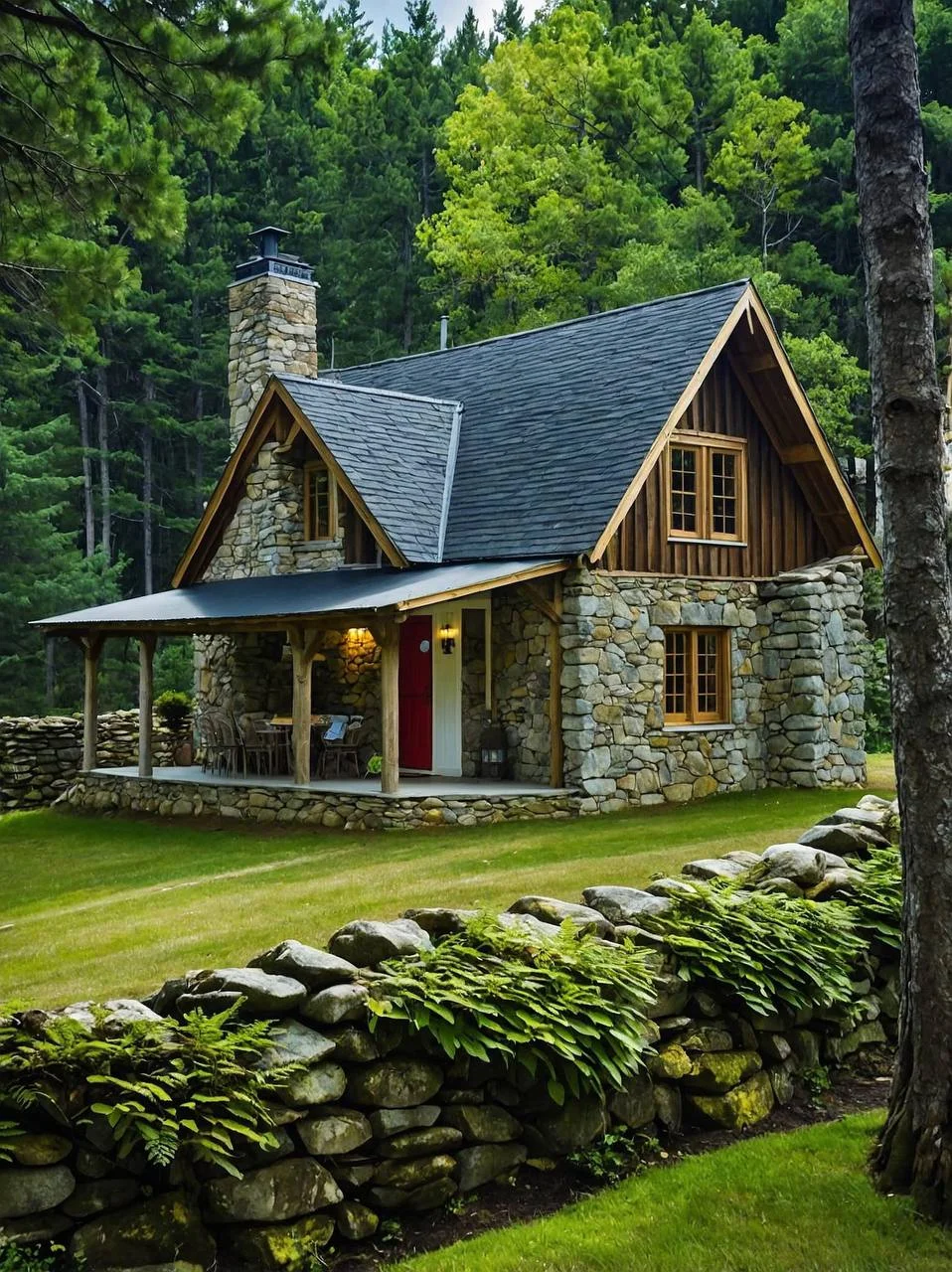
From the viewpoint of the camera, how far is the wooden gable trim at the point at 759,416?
49.4ft

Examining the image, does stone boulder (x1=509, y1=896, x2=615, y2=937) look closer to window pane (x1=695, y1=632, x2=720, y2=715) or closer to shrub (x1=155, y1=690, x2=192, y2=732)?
window pane (x1=695, y1=632, x2=720, y2=715)

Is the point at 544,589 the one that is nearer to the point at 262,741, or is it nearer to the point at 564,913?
the point at 262,741

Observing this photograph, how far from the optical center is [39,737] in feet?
65.6

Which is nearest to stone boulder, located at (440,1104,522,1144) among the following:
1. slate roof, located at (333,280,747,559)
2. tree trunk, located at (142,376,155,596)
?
slate roof, located at (333,280,747,559)

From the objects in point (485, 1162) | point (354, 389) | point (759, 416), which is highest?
point (354, 389)

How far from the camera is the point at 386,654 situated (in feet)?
45.6

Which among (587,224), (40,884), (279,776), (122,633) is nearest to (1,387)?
(587,224)

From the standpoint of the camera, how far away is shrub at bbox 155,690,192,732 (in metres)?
21.4

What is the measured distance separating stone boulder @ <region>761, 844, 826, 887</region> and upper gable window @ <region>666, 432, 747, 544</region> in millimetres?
9173

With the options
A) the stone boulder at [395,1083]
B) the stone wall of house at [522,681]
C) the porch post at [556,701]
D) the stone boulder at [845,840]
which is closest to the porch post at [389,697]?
the porch post at [556,701]

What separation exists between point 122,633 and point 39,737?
3338 millimetres

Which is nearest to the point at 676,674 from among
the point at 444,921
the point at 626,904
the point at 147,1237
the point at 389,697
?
the point at 389,697

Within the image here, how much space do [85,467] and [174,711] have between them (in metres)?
15.9

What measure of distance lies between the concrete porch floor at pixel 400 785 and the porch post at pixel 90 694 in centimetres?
101
